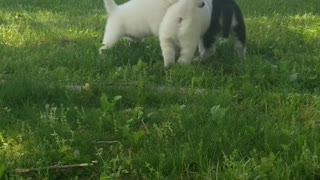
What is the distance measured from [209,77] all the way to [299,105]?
1019mm

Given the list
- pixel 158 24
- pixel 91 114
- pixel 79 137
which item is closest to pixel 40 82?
pixel 91 114

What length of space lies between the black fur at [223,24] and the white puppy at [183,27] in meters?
0.22

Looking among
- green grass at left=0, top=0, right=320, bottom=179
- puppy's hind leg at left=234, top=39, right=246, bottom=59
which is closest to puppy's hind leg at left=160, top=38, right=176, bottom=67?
green grass at left=0, top=0, right=320, bottom=179

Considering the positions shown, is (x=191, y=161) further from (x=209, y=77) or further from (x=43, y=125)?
(x=209, y=77)

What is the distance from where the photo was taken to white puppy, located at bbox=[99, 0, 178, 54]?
18.8 ft

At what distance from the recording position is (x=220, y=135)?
133 inches

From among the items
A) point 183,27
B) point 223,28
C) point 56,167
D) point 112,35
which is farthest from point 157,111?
point 112,35

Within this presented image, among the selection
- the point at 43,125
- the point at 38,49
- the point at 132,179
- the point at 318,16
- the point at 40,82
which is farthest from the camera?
the point at 318,16

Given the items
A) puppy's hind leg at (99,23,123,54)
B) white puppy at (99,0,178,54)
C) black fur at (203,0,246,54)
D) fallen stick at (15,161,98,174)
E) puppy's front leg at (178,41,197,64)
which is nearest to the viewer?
fallen stick at (15,161,98,174)

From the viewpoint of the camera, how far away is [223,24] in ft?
18.5

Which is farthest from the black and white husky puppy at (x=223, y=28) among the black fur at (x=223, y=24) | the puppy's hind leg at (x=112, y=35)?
the puppy's hind leg at (x=112, y=35)

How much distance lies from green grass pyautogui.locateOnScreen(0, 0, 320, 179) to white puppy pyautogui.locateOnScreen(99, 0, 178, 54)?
0.17m

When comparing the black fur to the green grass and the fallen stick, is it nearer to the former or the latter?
the green grass

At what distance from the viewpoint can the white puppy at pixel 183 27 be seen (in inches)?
203
